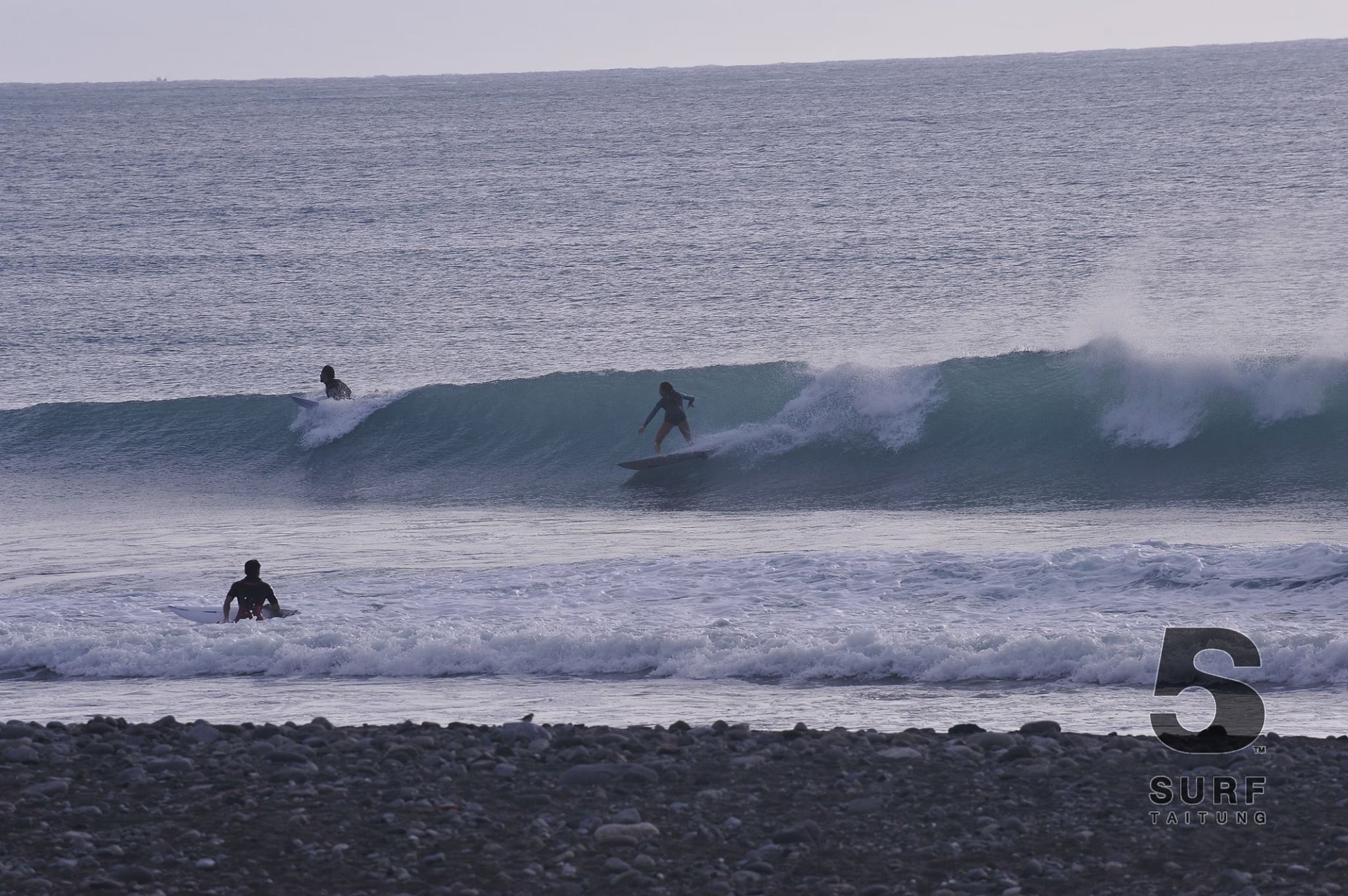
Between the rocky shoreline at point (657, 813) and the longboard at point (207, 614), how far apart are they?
11.8ft

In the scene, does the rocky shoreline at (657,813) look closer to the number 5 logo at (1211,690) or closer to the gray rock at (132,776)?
the gray rock at (132,776)

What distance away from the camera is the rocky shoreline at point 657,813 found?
5305 millimetres

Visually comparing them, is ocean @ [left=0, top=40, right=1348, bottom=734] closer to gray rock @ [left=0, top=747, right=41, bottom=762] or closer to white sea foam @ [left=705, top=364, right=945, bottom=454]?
white sea foam @ [left=705, top=364, right=945, bottom=454]

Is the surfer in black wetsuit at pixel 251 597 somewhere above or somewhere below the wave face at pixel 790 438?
below

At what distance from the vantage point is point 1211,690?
27.9 ft

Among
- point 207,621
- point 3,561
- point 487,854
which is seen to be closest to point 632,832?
point 487,854

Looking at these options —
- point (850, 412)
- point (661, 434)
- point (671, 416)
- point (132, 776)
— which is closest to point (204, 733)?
point (132, 776)

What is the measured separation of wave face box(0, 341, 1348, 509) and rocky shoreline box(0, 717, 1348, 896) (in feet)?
31.8

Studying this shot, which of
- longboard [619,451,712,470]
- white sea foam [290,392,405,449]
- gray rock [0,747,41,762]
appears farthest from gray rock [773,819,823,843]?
white sea foam [290,392,405,449]

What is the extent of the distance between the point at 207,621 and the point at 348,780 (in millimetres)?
5004

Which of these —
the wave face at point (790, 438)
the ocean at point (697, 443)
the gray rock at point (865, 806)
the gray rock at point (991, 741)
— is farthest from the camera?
the wave face at point (790, 438)

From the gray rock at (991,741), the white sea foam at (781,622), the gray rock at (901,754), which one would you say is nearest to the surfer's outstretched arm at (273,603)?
the white sea foam at (781,622)

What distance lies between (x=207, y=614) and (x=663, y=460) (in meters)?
8.13

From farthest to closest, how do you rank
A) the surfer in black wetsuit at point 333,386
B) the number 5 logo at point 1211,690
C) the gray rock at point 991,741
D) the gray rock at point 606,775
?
1. the surfer in black wetsuit at point 333,386
2. the number 5 logo at point 1211,690
3. the gray rock at point 991,741
4. the gray rock at point 606,775
